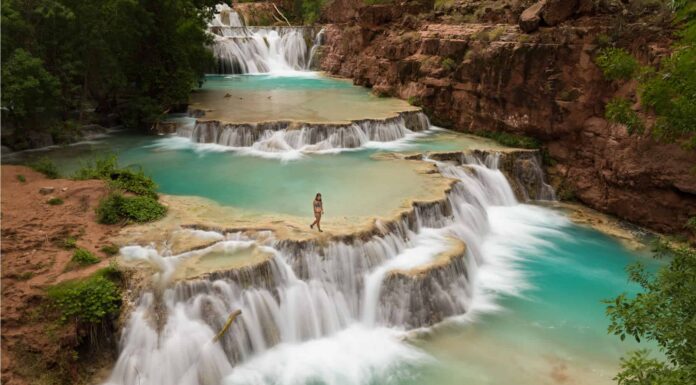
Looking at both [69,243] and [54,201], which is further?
[54,201]

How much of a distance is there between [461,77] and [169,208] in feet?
41.9

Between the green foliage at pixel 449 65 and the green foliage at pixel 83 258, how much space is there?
611 inches

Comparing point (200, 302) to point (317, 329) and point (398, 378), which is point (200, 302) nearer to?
point (317, 329)

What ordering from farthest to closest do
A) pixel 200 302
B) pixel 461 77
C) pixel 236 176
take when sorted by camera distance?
1. pixel 461 77
2. pixel 236 176
3. pixel 200 302

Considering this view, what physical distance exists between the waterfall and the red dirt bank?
6461 mm

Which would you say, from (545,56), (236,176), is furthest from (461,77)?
(236,176)

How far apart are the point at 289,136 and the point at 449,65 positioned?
24.2ft

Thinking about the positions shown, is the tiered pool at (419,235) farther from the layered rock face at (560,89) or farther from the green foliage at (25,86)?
the green foliage at (25,86)

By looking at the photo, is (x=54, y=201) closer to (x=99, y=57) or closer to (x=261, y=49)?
(x=99, y=57)

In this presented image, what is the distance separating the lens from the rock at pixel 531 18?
17.6 metres

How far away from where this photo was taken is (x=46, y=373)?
25.6ft

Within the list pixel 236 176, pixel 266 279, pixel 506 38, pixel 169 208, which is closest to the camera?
pixel 266 279

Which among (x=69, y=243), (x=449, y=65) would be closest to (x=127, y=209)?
(x=69, y=243)

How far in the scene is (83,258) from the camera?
364 inches
